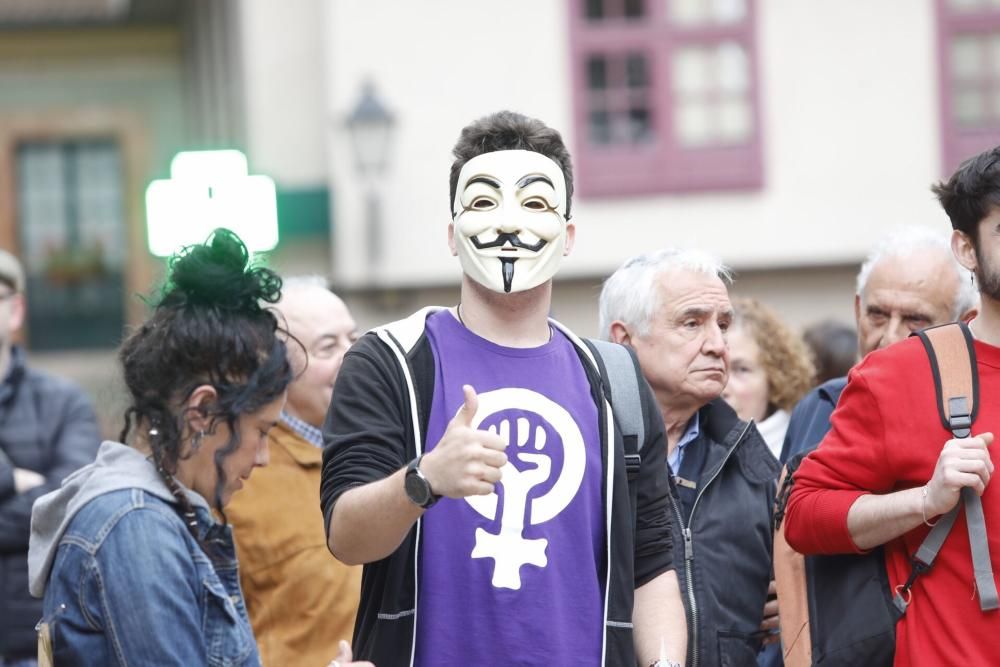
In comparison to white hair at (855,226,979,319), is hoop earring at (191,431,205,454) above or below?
below

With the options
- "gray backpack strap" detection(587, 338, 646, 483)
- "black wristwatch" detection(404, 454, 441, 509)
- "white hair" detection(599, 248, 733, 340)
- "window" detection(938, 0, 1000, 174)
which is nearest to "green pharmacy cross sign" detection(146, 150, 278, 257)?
"window" detection(938, 0, 1000, 174)

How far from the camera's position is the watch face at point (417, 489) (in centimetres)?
262

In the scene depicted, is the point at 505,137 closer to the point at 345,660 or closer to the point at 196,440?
the point at 196,440

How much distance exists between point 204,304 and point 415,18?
29.4ft

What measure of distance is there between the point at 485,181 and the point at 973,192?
1.04 meters

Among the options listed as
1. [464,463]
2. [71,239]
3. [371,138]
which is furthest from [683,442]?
[71,239]

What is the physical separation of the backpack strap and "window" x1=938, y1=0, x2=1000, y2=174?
30.8 ft

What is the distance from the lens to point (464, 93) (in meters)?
11.7

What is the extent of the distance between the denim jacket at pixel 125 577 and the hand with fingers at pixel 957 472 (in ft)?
4.57

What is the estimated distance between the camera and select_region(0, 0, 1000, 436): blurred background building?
1171cm

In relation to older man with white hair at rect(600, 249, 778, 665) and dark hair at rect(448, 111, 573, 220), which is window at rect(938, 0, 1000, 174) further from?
dark hair at rect(448, 111, 573, 220)

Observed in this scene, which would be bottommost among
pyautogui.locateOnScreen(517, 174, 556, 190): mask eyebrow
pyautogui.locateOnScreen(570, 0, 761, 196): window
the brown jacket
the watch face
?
the brown jacket

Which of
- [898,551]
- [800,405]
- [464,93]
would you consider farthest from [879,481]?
[464,93]

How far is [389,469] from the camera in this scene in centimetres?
287
